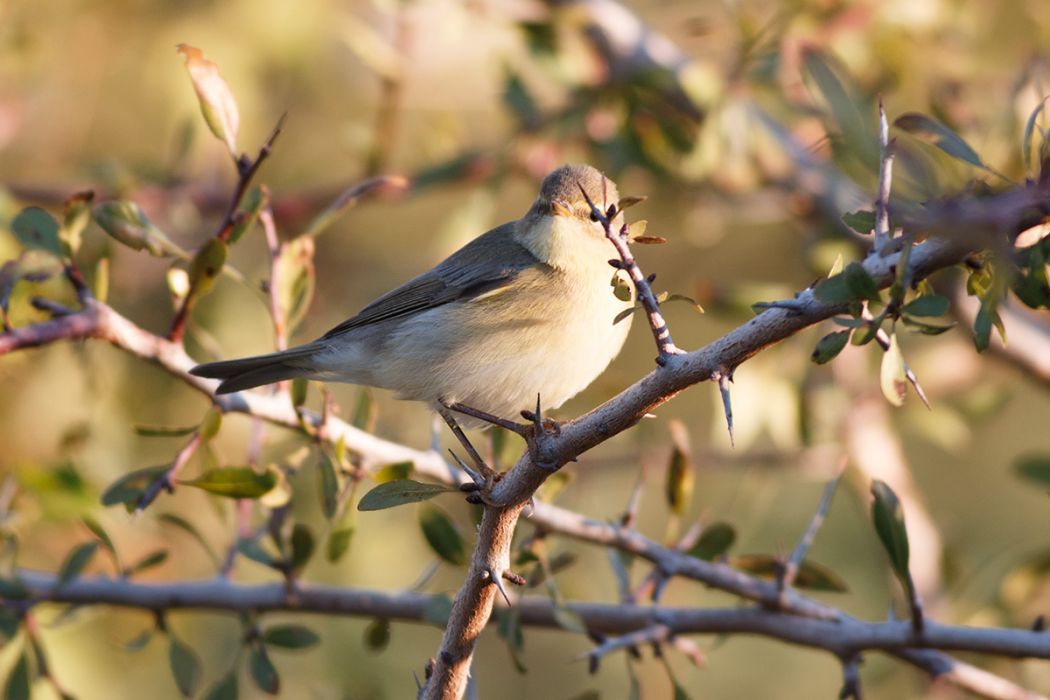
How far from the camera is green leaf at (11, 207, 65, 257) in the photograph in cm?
299

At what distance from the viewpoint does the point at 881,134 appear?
2148 millimetres

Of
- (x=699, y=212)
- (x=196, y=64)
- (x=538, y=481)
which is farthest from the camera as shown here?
(x=699, y=212)

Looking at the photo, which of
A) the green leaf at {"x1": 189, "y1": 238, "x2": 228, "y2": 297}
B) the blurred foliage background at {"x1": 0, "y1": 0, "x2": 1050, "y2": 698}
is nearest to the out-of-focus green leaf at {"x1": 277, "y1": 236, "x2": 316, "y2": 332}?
the green leaf at {"x1": 189, "y1": 238, "x2": 228, "y2": 297}

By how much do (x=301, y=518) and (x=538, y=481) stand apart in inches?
117

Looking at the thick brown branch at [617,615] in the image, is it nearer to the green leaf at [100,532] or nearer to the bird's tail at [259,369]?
the green leaf at [100,532]

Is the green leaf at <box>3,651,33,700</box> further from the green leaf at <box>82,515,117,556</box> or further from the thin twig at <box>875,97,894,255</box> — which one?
the thin twig at <box>875,97,894,255</box>

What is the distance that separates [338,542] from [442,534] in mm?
299

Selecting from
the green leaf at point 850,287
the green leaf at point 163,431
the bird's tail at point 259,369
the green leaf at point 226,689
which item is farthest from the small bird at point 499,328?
the green leaf at point 850,287

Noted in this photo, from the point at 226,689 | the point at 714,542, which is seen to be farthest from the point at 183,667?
the point at 714,542

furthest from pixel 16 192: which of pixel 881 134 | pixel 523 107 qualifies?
pixel 881 134

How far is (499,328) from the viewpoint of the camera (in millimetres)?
3564

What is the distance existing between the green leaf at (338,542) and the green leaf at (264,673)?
14.6 inches

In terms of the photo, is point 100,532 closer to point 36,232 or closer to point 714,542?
point 36,232

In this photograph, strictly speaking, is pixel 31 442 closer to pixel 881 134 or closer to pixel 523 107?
pixel 523 107
